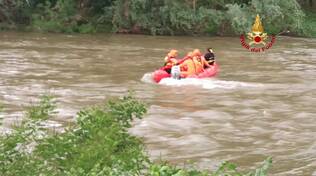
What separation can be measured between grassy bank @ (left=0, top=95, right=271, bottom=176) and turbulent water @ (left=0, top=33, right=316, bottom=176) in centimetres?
342

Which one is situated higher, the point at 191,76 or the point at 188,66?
the point at 188,66

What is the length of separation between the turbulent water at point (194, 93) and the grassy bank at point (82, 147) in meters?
3.42

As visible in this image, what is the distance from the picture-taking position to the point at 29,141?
4.27 m

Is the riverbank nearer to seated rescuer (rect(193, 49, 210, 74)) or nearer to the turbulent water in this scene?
the turbulent water

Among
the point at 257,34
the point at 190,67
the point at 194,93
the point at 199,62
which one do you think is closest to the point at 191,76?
the point at 190,67

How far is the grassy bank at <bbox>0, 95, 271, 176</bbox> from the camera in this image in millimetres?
3775

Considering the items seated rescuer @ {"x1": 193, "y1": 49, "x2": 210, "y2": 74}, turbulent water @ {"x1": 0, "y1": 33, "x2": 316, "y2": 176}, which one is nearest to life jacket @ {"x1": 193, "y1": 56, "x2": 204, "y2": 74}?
seated rescuer @ {"x1": 193, "y1": 49, "x2": 210, "y2": 74}

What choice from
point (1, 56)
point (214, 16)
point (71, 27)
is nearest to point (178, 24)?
point (214, 16)

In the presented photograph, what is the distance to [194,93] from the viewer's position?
13781 millimetres

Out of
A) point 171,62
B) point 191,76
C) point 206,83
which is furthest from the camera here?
point 171,62

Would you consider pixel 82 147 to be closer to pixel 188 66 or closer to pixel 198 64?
pixel 188 66

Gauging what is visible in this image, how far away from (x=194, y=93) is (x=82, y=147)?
388 inches

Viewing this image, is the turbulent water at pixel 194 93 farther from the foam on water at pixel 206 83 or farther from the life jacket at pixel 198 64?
the life jacket at pixel 198 64

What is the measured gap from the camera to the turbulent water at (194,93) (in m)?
8.66
